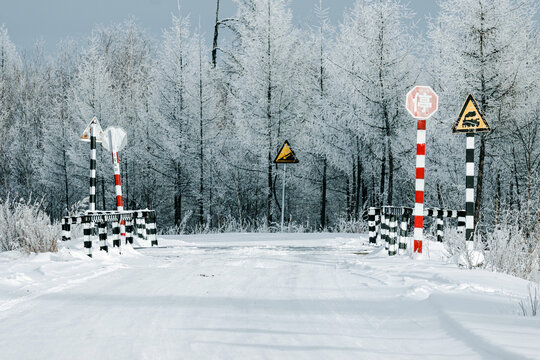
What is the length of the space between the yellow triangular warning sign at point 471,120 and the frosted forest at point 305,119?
560 centimetres

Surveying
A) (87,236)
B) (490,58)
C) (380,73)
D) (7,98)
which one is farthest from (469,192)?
(7,98)

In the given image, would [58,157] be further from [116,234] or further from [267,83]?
[116,234]

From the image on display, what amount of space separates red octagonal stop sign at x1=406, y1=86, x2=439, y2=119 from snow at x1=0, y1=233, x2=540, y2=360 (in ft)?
7.21

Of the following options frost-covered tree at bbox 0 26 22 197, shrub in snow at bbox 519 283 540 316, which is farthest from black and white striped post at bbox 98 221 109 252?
frost-covered tree at bbox 0 26 22 197

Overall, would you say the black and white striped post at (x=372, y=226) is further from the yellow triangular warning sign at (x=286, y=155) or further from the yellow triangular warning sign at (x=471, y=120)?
the yellow triangular warning sign at (x=286, y=155)

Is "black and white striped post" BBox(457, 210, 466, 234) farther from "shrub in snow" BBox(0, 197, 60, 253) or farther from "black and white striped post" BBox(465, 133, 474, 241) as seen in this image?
"shrub in snow" BBox(0, 197, 60, 253)

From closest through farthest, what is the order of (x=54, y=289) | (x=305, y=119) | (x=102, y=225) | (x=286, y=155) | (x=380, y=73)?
1. (x=54, y=289)
2. (x=102, y=225)
3. (x=286, y=155)
4. (x=380, y=73)
5. (x=305, y=119)

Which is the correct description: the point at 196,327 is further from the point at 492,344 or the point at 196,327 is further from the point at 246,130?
the point at 246,130

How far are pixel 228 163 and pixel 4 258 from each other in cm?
1996

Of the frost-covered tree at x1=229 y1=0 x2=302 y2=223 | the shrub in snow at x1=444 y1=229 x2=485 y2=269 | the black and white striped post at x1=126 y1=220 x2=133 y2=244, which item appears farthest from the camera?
the frost-covered tree at x1=229 y1=0 x2=302 y2=223

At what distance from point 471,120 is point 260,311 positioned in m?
4.80

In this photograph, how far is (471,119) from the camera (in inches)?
308

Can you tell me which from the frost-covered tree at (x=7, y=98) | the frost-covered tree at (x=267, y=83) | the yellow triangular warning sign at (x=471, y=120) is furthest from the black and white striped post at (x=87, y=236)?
the frost-covered tree at (x=7, y=98)

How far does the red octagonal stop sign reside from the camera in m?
7.91
